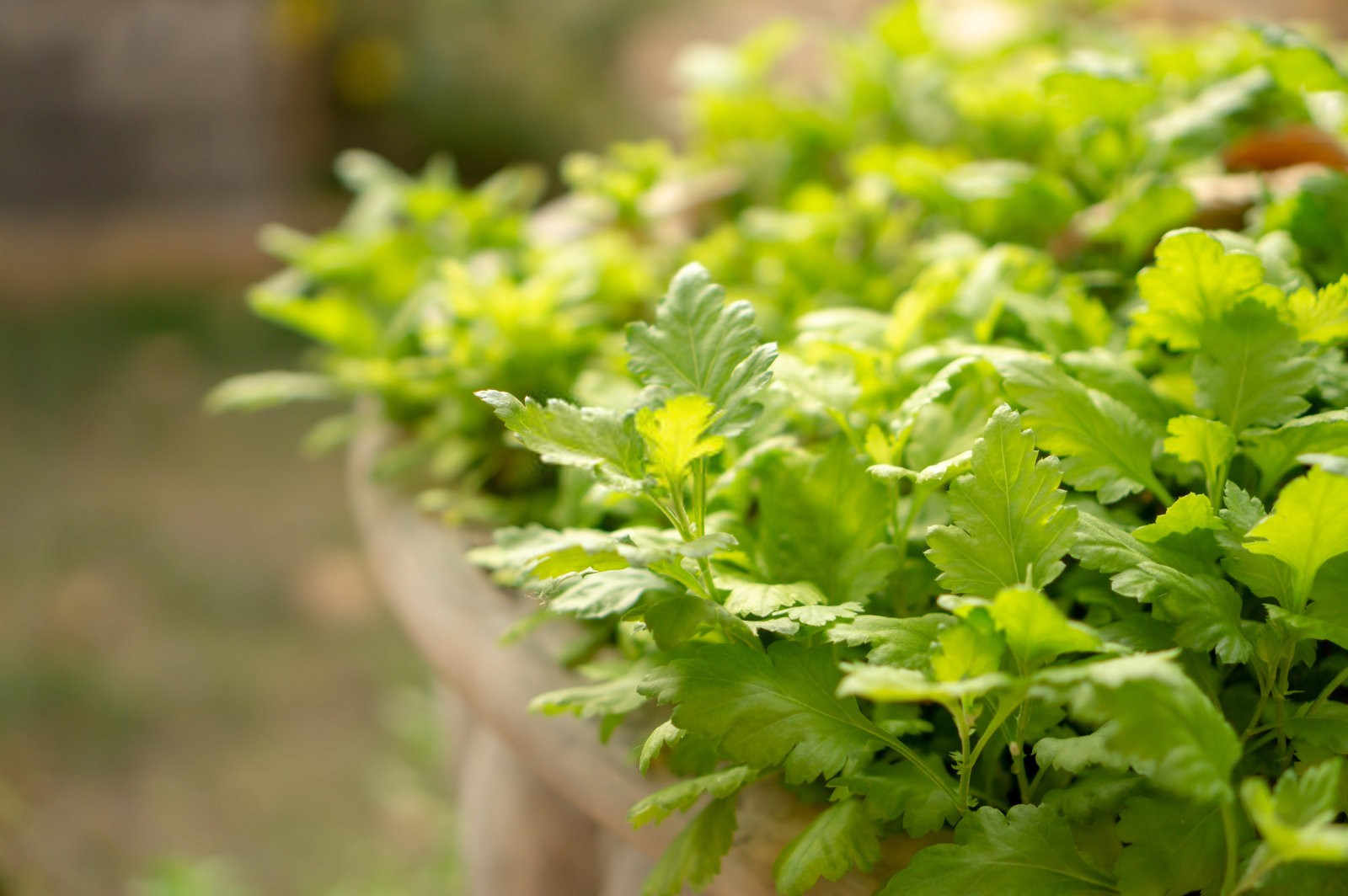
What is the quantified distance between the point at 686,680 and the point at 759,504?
15cm

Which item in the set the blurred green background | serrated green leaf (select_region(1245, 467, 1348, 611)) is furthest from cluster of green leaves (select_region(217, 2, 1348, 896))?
the blurred green background

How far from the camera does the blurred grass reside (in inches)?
82.4

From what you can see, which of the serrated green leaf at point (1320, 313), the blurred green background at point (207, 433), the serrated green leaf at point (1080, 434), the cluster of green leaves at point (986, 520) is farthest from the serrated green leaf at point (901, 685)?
the blurred green background at point (207, 433)

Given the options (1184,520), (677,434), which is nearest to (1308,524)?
(1184,520)

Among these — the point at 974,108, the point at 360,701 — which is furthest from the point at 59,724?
the point at 974,108

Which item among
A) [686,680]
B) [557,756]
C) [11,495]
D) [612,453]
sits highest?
[612,453]

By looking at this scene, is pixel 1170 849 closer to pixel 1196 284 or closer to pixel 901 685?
pixel 901 685

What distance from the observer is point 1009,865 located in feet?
1.65

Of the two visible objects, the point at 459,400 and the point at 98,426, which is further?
the point at 98,426

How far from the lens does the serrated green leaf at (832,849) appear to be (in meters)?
0.52

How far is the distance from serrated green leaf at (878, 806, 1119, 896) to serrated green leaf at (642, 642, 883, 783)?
0.19 ft

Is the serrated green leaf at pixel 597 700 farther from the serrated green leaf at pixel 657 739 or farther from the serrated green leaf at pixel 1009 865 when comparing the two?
the serrated green leaf at pixel 1009 865

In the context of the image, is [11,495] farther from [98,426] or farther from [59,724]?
[59,724]

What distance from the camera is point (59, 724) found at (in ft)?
7.48
